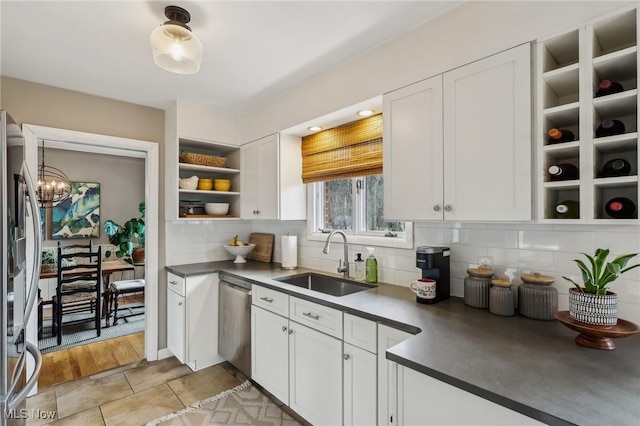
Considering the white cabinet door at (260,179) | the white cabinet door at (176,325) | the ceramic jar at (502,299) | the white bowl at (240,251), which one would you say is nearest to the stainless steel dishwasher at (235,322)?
the white cabinet door at (176,325)

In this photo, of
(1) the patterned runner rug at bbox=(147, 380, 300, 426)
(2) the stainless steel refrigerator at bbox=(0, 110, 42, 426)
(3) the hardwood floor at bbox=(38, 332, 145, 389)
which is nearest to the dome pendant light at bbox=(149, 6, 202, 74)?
(2) the stainless steel refrigerator at bbox=(0, 110, 42, 426)

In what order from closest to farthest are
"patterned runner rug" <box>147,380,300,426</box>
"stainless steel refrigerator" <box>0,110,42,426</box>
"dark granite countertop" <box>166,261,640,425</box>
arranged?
"dark granite countertop" <box>166,261,640,425</box> < "stainless steel refrigerator" <box>0,110,42,426</box> < "patterned runner rug" <box>147,380,300,426</box>

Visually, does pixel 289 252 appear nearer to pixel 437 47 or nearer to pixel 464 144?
pixel 464 144

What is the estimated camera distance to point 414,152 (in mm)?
1779

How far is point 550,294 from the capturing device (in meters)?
1.47

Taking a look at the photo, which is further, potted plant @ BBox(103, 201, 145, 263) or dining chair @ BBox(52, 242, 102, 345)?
potted plant @ BBox(103, 201, 145, 263)

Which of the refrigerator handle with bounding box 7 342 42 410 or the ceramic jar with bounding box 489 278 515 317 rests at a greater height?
the ceramic jar with bounding box 489 278 515 317

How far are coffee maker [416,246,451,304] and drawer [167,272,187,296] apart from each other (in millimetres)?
1976

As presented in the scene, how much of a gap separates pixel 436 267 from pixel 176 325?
2.33 m

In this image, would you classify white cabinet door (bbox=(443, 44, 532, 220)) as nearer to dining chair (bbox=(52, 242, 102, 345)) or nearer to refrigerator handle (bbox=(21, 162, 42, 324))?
refrigerator handle (bbox=(21, 162, 42, 324))

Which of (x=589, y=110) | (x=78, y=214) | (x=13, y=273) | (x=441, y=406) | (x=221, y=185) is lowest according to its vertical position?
(x=441, y=406)

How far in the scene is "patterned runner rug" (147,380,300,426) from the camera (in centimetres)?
213

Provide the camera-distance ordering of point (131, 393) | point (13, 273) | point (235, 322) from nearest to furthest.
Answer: point (13, 273) → point (131, 393) → point (235, 322)

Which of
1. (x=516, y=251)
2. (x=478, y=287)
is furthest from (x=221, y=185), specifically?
(x=516, y=251)
